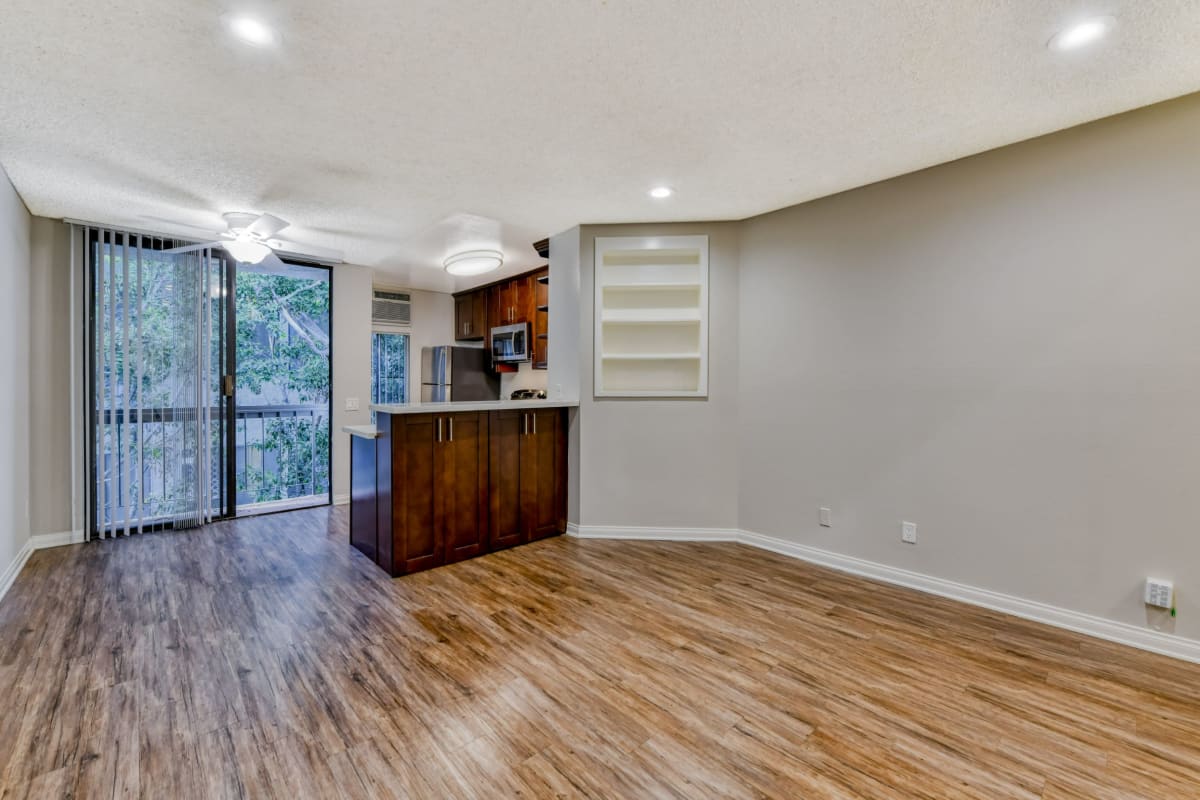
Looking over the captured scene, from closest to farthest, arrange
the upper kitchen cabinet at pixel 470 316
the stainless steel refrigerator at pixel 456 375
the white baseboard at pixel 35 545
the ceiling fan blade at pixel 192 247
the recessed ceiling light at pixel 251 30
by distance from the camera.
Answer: the recessed ceiling light at pixel 251 30 → the white baseboard at pixel 35 545 → the ceiling fan blade at pixel 192 247 → the stainless steel refrigerator at pixel 456 375 → the upper kitchen cabinet at pixel 470 316

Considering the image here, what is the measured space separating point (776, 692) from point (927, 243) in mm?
2610

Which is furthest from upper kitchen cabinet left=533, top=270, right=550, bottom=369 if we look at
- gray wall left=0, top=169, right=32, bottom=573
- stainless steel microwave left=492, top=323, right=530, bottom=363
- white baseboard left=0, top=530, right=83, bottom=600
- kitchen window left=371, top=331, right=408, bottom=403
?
white baseboard left=0, top=530, right=83, bottom=600

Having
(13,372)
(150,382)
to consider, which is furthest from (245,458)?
(13,372)

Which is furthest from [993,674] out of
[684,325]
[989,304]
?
[684,325]

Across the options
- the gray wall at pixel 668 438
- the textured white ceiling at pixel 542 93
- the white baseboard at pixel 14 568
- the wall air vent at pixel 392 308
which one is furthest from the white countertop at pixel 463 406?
the wall air vent at pixel 392 308

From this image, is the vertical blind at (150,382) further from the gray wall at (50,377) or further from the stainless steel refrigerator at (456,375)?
the stainless steel refrigerator at (456,375)

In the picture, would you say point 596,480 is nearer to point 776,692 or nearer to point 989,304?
point 776,692

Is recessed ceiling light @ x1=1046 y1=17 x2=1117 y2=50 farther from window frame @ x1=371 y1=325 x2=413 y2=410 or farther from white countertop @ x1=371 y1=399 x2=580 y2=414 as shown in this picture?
window frame @ x1=371 y1=325 x2=413 y2=410

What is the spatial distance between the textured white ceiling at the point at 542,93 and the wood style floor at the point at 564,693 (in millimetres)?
2432

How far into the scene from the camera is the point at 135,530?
411 centimetres

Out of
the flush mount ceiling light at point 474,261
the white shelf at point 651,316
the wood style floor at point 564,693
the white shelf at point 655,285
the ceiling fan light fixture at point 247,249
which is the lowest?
the wood style floor at point 564,693

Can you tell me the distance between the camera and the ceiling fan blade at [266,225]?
10.4ft

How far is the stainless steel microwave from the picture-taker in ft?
18.3

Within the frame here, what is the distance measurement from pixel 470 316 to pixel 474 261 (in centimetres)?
208
